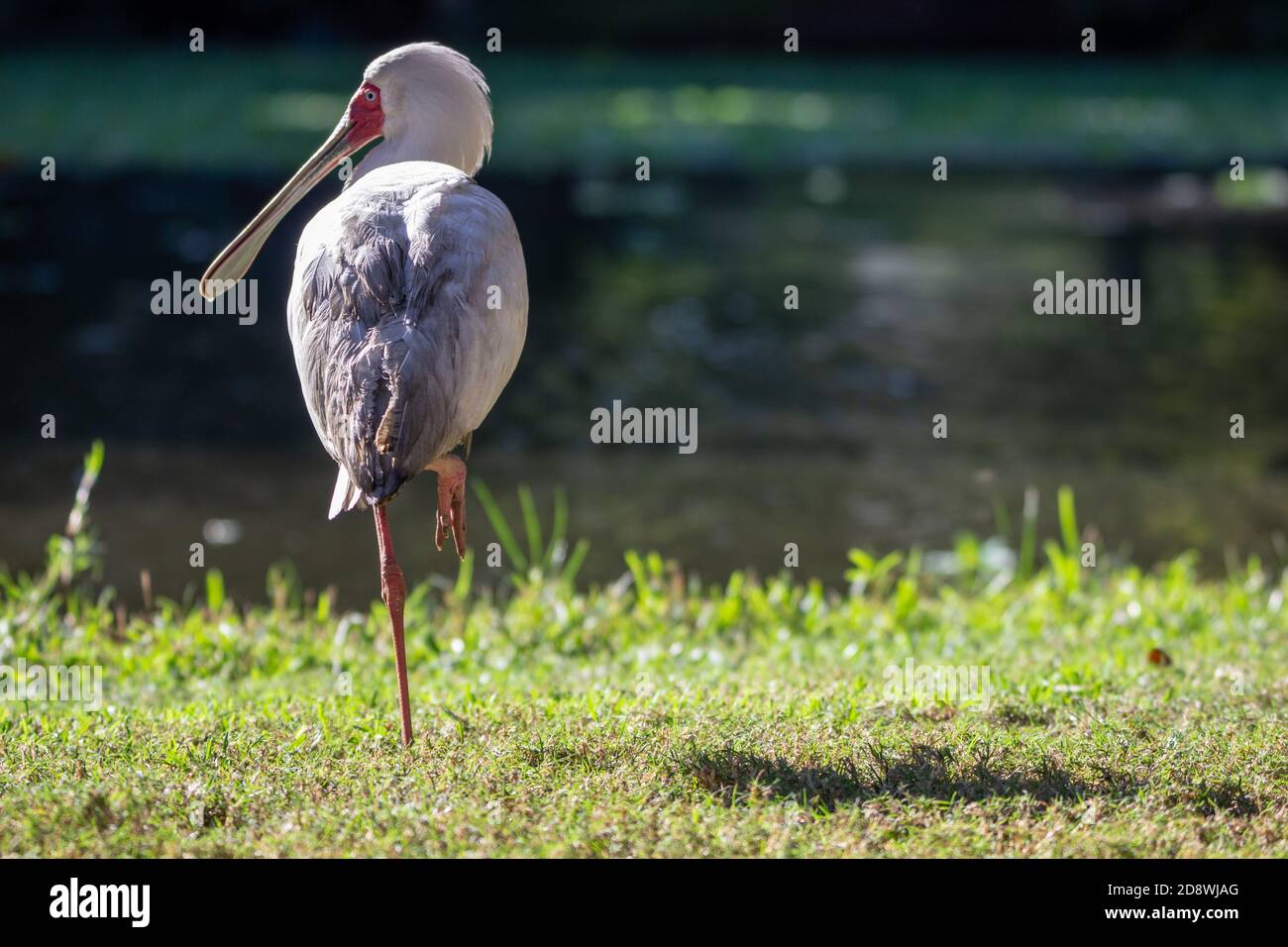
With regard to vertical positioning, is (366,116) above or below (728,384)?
above

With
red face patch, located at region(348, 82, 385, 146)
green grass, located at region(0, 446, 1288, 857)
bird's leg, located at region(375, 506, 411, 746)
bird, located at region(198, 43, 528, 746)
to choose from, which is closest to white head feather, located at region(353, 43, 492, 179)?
red face patch, located at region(348, 82, 385, 146)

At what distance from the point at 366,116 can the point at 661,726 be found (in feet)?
7.79

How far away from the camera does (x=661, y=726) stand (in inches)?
178

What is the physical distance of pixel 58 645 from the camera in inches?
233

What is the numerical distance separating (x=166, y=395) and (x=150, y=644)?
462cm

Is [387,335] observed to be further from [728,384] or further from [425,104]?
[728,384]

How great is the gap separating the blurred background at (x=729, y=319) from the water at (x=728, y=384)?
0.03m

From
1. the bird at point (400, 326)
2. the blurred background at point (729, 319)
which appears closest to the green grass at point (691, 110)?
the blurred background at point (729, 319)

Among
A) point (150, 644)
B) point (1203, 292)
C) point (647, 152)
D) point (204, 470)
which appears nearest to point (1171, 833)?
point (150, 644)

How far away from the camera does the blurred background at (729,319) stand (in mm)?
8312

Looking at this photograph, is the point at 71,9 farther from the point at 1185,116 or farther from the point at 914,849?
the point at 914,849

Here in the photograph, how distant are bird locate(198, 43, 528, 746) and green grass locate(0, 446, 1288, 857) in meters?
0.47

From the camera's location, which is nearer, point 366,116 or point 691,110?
point 366,116

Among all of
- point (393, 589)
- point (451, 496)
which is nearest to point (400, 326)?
point (451, 496)
